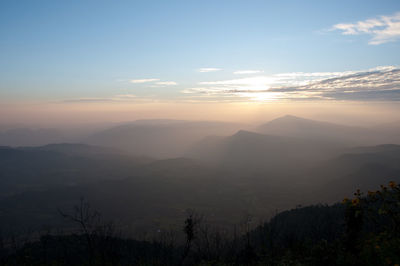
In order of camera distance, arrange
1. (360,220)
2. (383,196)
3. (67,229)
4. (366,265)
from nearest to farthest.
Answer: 1. (383,196)
2. (366,265)
3. (360,220)
4. (67,229)

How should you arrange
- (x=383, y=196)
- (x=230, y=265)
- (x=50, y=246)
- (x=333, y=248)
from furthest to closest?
→ (x=50, y=246), (x=230, y=265), (x=333, y=248), (x=383, y=196)

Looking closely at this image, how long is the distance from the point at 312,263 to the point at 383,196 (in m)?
4.48

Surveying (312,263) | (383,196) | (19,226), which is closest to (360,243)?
(312,263)

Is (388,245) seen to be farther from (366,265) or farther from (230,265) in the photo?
(230,265)

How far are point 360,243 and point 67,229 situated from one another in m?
199

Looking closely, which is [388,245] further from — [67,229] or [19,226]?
[19,226]

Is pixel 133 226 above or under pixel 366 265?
under

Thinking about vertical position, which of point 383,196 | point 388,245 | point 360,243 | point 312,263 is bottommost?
point 312,263

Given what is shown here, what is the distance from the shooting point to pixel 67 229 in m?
170

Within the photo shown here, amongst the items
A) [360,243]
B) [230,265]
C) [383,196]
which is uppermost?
[383,196]

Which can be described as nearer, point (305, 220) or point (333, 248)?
point (333, 248)

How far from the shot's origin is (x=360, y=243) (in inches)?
432

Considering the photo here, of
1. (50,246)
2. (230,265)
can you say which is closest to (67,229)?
(50,246)

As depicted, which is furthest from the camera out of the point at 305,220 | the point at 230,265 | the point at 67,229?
the point at 67,229
